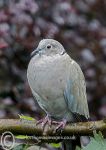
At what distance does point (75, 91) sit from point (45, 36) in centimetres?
164

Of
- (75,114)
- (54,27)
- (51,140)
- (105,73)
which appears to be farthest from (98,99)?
(51,140)

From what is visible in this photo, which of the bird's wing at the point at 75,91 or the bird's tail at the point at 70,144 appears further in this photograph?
the bird's wing at the point at 75,91

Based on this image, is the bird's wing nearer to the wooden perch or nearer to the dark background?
the wooden perch

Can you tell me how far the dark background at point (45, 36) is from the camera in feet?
14.2

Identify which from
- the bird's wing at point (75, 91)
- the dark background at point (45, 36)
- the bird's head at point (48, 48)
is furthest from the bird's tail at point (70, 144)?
the dark background at point (45, 36)

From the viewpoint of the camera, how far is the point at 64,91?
2.94 metres

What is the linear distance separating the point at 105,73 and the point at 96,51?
22 centimetres

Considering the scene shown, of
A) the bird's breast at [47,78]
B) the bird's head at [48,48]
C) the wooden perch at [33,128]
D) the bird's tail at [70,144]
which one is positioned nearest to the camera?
the wooden perch at [33,128]

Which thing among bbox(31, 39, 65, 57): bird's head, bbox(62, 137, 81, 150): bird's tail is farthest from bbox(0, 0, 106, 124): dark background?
bbox(62, 137, 81, 150): bird's tail

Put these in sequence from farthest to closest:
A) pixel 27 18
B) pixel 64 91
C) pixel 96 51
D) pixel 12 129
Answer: pixel 96 51 < pixel 27 18 < pixel 64 91 < pixel 12 129

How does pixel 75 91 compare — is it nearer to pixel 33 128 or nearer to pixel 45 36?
pixel 33 128

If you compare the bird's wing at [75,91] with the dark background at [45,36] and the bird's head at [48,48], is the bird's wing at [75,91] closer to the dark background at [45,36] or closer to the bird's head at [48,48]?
the bird's head at [48,48]

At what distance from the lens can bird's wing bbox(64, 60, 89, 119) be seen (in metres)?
2.92

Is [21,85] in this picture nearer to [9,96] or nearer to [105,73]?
[9,96]
